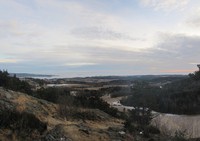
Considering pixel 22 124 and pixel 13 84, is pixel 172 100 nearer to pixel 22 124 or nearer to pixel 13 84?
pixel 13 84

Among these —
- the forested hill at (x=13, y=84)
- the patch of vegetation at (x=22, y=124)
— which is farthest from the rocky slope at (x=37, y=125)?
the forested hill at (x=13, y=84)

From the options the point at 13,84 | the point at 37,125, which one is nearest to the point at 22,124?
the point at 37,125

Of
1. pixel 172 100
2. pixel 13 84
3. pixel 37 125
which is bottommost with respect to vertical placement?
pixel 172 100

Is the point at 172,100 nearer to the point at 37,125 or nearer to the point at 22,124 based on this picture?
the point at 37,125

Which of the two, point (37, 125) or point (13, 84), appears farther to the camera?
point (13, 84)

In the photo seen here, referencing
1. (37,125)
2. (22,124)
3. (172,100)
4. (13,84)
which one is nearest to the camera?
(22,124)

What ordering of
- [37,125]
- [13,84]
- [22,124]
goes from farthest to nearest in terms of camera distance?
[13,84]
[37,125]
[22,124]

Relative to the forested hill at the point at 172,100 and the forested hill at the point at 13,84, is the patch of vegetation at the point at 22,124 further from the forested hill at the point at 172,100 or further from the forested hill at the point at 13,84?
the forested hill at the point at 172,100

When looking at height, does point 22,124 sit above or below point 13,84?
below

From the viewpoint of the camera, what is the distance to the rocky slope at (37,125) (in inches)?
536

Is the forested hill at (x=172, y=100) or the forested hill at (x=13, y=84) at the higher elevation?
the forested hill at (x=13, y=84)

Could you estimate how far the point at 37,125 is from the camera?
14414 millimetres

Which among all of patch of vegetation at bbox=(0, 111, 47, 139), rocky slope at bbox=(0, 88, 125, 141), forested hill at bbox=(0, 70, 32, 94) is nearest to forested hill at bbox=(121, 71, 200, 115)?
forested hill at bbox=(0, 70, 32, 94)

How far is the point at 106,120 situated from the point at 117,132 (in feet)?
13.3
